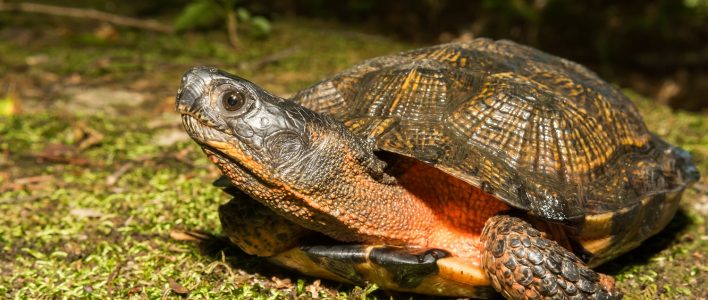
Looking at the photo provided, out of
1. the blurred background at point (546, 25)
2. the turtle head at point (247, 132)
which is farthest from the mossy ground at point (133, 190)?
the blurred background at point (546, 25)

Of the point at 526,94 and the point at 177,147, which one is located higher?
the point at 526,94

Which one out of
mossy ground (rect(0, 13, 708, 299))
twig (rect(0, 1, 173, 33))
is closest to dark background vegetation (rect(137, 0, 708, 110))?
twig (rect(0, 1, 173, 33))

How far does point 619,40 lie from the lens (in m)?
9.13

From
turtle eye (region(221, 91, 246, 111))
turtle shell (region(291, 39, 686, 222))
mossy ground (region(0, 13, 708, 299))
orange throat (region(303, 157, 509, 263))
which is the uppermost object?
turtle eye (region(221, 91, 246, 111))

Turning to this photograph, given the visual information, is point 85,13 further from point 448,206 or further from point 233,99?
point 448,206

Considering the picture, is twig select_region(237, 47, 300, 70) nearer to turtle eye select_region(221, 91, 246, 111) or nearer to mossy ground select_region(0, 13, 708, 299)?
mossy ground select_region(0, 13, 708, 299)

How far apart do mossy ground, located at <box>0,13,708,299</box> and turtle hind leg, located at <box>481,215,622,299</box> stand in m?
0.47

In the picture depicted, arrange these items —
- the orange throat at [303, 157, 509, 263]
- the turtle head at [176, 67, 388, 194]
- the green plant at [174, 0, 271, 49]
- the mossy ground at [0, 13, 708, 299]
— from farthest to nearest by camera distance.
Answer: the green plant at [174, 0, 271, 49] < the mossy ground at [0, 13, 708, 299] < the orange throat at [303, 157, 509, 263] < the turtle head at [176, 67, 388, 194]

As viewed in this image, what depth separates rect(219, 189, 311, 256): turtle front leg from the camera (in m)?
2.61

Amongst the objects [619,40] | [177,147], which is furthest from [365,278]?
[619,40]

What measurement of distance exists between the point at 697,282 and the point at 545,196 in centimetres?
95

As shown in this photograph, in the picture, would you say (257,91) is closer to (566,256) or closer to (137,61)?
(566,256)

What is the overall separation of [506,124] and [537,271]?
648 mm

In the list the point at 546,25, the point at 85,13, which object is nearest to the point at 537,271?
the point at 85,13
